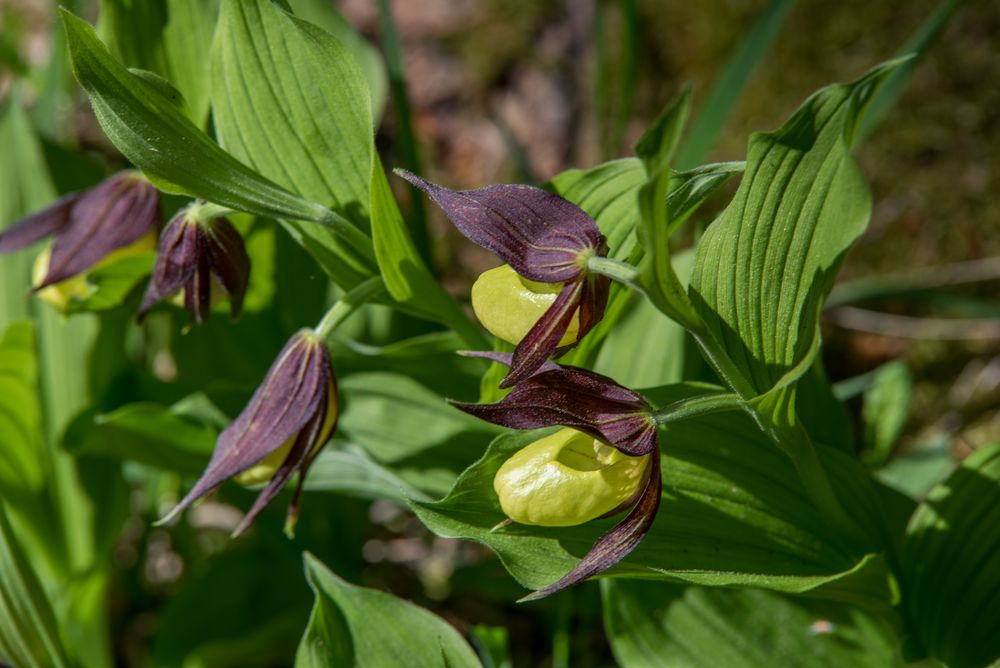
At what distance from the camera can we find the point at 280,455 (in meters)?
1.10

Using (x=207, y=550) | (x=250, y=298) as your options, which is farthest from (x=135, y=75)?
(x=207, y=550)

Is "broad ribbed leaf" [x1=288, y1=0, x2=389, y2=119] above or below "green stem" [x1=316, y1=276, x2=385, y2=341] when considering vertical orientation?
above

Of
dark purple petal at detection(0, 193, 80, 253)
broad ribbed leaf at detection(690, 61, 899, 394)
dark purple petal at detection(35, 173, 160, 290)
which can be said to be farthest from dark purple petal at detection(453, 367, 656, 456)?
dark purple petal at detection(0, 193, 80, 253)

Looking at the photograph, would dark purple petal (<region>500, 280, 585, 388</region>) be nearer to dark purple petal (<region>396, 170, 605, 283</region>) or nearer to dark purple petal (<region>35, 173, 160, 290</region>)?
dark purple petal (<region>396, 170, 605, 283</region>)

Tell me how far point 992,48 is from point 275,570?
1990 mm

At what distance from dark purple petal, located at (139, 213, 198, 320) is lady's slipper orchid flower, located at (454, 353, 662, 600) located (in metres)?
0.49

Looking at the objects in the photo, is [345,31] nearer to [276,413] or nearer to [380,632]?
[276,413]

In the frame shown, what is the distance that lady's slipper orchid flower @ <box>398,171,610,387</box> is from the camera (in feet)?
2.90

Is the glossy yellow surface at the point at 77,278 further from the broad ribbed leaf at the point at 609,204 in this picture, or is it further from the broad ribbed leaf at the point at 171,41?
the broad ribbed leaf at the point at 609,204

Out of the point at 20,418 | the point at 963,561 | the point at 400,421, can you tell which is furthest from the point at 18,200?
the point at 963,561

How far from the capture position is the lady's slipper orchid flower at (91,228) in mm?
1318

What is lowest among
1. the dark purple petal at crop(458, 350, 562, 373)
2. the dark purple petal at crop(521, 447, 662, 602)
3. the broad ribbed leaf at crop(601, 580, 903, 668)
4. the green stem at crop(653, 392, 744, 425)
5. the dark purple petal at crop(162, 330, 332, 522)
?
the broad ribbed leaf at crop(601, 580, 903, 668)

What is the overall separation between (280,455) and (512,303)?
0.36m

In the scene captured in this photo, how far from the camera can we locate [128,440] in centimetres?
150
